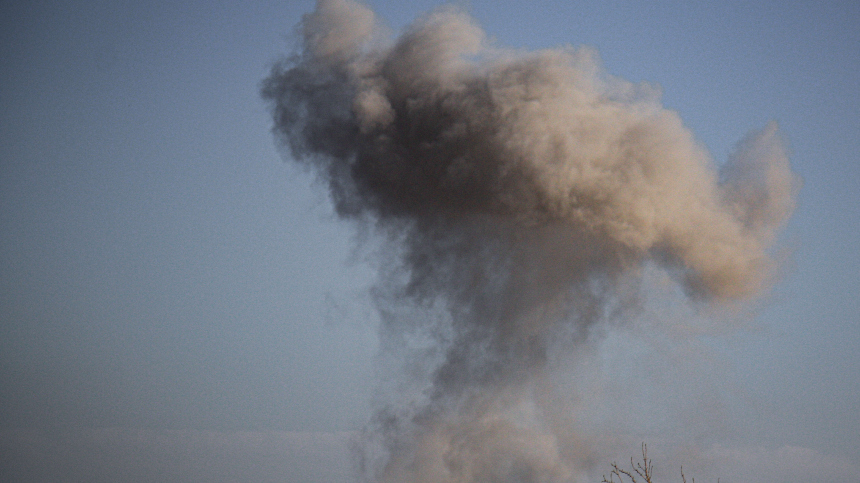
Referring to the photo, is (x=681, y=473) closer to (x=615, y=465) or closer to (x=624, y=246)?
(x=615, y=465)

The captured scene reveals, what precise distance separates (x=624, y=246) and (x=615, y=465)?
2281 cm

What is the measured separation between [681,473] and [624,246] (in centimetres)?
2320

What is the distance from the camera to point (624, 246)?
36469mm

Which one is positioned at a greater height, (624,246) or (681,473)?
(624,246)

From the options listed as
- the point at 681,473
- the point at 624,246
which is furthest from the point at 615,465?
the point at 624,246

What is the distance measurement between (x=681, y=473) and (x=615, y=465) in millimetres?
920

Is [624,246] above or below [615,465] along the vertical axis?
above

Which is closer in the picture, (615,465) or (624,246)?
(615,465)

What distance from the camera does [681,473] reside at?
1370cm

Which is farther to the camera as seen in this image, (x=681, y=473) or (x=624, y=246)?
(x=624, y=246)

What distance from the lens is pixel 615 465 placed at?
1422cm
